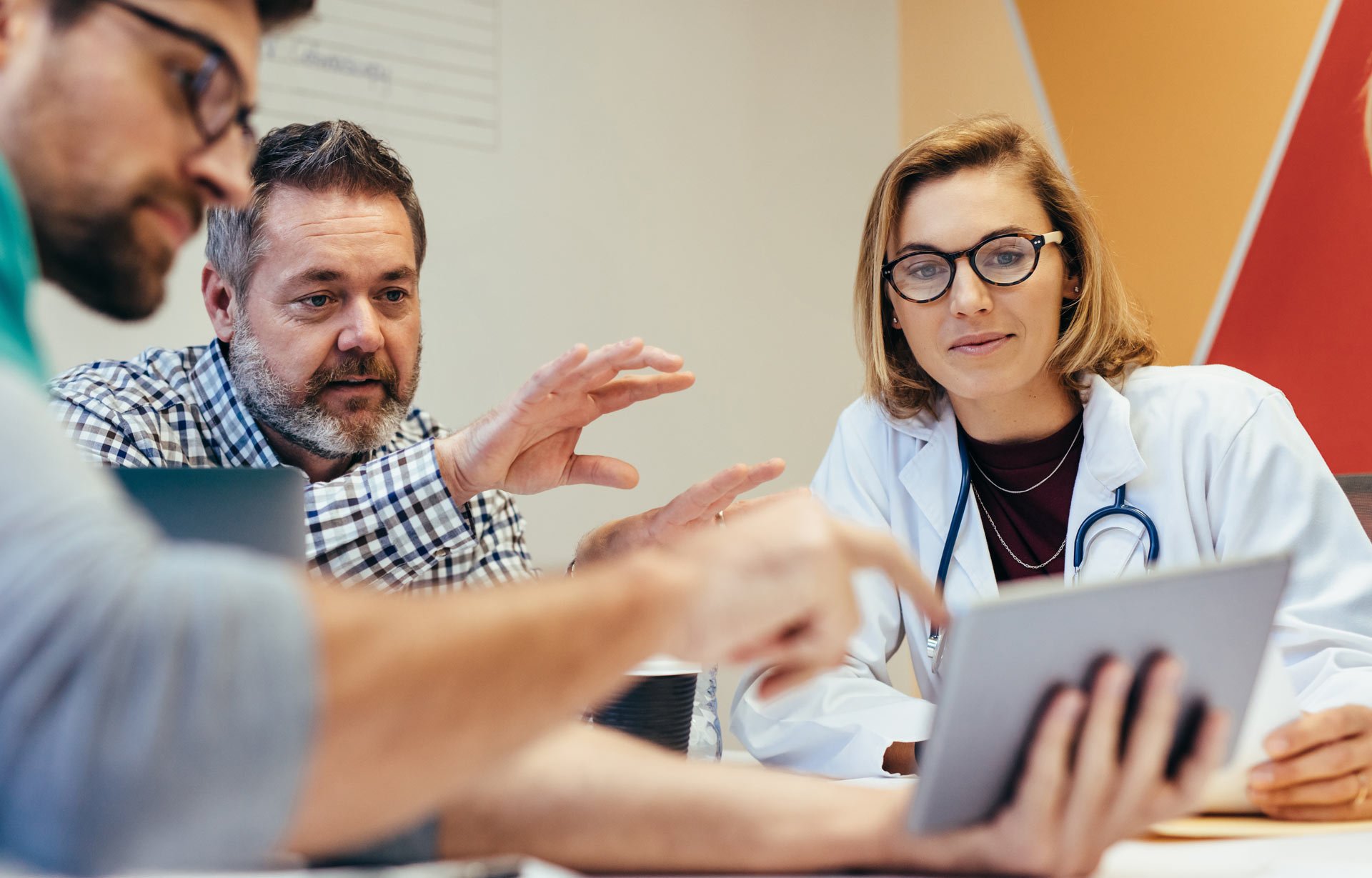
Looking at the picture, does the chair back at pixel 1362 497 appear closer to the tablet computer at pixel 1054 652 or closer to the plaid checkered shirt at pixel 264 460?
the tablet computer at pixel 1054 652

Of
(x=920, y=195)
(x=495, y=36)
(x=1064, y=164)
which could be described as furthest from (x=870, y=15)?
(x=920, y=195)

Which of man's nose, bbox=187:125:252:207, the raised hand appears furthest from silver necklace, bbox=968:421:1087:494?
man's nose, bbox=187:125:252:207

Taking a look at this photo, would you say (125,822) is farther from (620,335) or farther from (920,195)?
(620,335)

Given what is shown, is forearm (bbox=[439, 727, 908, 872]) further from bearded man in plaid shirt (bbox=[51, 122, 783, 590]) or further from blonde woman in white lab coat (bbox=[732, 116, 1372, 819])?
bearded man in plaid shirt (bbox=[51, 122, 783, 590])

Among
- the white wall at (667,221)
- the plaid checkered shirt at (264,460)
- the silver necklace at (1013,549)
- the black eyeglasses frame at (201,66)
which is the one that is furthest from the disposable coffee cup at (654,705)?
the white wall at (667,221)

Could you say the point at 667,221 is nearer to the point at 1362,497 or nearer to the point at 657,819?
the point at 1362,497

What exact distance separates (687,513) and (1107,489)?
671 millimetres

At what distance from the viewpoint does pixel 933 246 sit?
189cm

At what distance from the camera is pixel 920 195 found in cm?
194

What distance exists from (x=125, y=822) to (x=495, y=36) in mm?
2631

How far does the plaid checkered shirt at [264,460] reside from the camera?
5.72ft

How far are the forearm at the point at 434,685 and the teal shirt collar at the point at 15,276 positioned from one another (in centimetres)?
21

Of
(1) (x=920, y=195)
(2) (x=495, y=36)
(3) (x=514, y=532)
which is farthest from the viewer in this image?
(2) (x=495, y=36)

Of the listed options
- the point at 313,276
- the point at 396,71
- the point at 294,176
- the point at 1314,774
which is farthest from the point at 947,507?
the point at 396,71
